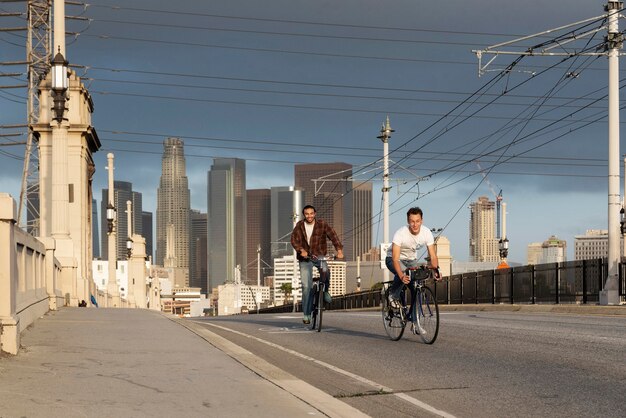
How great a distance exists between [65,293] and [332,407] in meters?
25.1

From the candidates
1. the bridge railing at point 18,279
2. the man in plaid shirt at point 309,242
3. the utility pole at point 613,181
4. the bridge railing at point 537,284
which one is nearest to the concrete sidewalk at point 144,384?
the bridge railing at point 18,279

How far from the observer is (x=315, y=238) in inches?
560

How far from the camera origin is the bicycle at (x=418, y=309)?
38.7 feet

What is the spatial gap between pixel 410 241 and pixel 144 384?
5.20 meters

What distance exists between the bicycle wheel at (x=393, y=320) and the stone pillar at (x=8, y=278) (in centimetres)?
512

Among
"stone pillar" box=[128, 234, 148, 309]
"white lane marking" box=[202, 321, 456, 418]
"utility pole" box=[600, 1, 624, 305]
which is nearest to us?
"white lane marking" box=[202, 321, 456, 418]

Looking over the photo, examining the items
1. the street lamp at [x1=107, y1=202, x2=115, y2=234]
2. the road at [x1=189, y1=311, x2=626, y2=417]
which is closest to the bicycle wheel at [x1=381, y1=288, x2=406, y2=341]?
the road at [x1=189, y1=311, x2=626, y2=417]

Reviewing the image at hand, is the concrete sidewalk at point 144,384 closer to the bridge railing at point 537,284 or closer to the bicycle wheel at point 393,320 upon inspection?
the bicycle wheel at point 393,320

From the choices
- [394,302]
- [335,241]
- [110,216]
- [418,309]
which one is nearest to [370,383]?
[418,309]

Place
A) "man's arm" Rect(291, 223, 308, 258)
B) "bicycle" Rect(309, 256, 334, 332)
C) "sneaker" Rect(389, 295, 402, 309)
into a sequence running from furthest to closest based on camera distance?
"bicycle" Rect(309, 256, 334, 332) < "man's arm" Rect(291, 223, 308, 258) < "sneaker" Rect(389, 295, 402, 309)

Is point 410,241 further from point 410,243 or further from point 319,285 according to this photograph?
point 319,285

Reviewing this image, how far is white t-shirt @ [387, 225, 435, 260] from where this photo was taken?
12.1 metres

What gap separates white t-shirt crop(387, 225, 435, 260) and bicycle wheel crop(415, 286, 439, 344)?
0.54 m

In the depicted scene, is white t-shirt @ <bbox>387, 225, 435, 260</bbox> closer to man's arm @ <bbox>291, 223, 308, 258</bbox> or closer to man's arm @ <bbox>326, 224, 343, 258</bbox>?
man's arm @ <bbox>326, 224, 343, 258</bbox>
